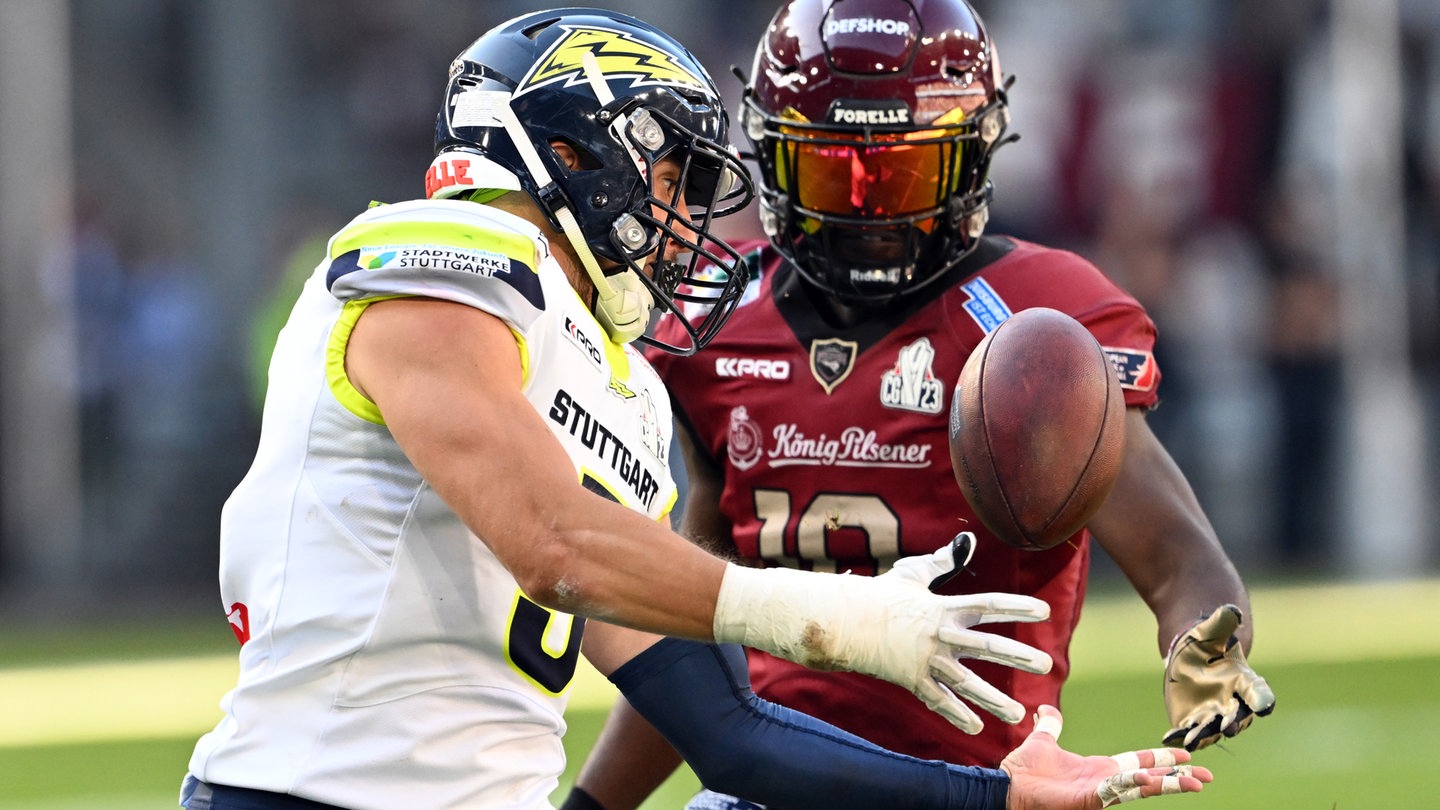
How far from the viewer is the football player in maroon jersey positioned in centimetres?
330

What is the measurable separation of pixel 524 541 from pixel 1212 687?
3.69 ft

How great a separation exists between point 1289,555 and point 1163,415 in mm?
1257

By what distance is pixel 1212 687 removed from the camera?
279cm

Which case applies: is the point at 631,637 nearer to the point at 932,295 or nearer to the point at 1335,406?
the point at 932,295

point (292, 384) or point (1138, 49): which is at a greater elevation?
point (292, 384)

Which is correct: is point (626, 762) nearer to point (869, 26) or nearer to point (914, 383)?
point (914, 383)

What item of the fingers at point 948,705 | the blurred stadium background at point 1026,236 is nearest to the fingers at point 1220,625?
the fingers at point 948,705

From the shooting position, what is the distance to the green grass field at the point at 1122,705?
6547 mm

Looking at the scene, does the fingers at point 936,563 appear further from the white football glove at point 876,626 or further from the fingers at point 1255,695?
the fingers at point 1255,695

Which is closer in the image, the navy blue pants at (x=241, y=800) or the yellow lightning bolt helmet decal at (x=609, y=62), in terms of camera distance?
A: the navy blue pants at (x=241, y=800)

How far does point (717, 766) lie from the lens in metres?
2.90

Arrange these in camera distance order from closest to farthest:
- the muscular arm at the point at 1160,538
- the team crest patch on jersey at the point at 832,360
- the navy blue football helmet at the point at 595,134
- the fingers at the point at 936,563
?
1. the fingers at the point at 936,563
2. the navy blue football helmet at the point at 595,134
3. the muscular arm at the point at 1160,538
4. the team crest patch on jersey at the point at 832,360

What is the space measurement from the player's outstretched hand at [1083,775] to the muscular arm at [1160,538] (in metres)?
0.37

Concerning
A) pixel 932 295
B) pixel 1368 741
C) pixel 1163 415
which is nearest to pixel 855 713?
pixel 932 295
